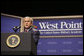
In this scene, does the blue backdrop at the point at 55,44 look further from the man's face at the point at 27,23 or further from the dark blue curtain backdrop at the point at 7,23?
the man's face at the point at 27,23

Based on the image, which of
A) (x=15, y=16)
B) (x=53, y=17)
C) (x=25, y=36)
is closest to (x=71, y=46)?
(x=53, y=17)

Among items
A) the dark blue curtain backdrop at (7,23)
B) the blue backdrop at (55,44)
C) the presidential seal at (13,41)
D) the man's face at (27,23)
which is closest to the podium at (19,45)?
the presidential seal at (13,41)

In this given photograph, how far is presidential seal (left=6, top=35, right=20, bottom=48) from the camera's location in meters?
4.88

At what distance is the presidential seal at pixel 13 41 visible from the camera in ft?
16.0

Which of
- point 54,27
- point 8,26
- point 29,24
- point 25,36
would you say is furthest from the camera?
point 54,27

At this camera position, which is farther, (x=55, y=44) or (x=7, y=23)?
(x=55, y=44)

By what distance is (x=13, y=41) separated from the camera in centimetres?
491

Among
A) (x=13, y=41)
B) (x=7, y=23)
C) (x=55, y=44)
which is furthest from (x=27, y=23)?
(x=55, y=44)

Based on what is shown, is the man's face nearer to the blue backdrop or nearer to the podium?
the podium

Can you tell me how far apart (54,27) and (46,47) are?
1.10 meters

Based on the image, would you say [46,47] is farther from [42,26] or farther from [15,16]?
[15,16]

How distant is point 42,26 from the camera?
939 centimetres

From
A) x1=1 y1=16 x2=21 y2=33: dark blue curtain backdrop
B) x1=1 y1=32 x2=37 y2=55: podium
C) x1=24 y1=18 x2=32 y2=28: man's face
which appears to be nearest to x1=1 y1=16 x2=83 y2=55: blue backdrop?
x1=1 y1=16 x2=21 y2=33: dark blue curtain backdrop

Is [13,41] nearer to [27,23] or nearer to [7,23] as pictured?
[27,23]
